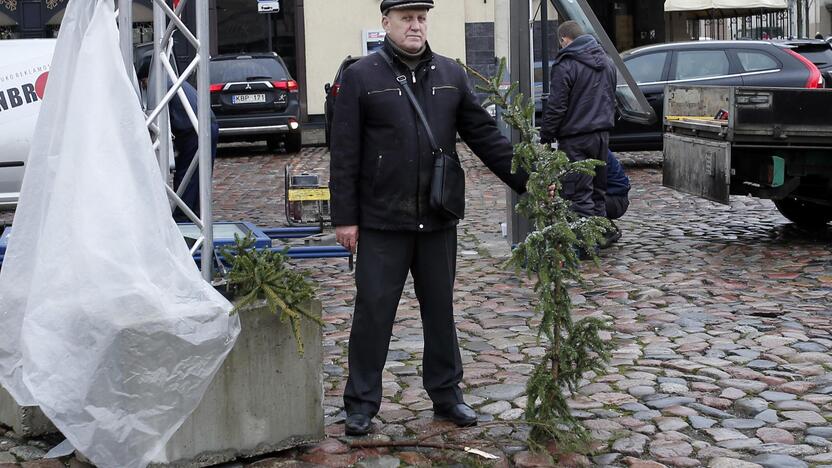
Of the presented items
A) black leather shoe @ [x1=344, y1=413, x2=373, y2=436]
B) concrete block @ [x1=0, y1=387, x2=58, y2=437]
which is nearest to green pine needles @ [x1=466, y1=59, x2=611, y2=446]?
black leather shoe @ [x1=344, y1=413, x2=373, y2=436]

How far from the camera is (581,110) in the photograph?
33.0 ft

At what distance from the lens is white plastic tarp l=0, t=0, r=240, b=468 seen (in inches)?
184

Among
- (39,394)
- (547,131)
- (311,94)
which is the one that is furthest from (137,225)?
(311,94)

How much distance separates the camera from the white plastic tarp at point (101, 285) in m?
4.68

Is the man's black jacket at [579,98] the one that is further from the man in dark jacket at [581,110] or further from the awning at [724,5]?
the awning at [724,5]

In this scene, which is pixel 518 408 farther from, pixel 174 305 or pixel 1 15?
pixel 1 15

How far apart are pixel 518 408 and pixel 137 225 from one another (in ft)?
6.66

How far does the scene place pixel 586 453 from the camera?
5.23 m

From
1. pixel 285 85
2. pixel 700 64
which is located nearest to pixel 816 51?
pixel 700 64

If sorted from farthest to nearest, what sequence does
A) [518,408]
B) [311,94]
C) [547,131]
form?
[311,94] → [547,131] → [518,408]

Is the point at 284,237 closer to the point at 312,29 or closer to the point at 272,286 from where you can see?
the point at 272,286

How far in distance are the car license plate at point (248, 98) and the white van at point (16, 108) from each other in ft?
29.3

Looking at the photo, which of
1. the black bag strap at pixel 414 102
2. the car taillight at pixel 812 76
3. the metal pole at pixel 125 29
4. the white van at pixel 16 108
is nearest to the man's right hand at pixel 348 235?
the black bag strap at pixel 414 102

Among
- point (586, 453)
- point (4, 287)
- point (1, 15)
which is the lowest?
point (586, 453)
